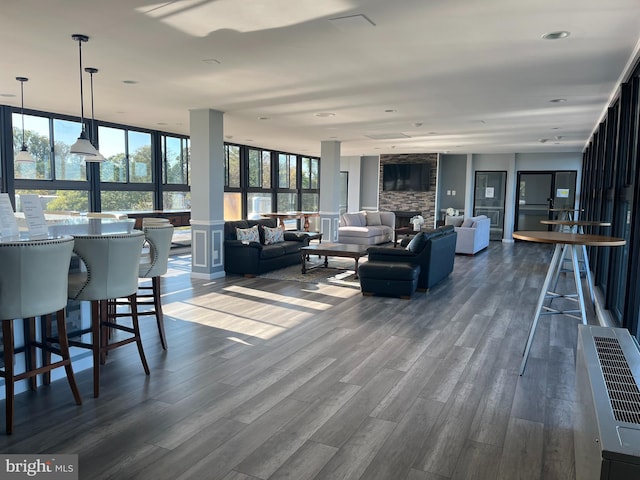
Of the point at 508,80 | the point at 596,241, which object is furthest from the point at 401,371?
the point at 508,80

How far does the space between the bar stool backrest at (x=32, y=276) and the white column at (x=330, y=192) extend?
26.2ft

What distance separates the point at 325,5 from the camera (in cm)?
305

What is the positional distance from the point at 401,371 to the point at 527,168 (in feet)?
37.1

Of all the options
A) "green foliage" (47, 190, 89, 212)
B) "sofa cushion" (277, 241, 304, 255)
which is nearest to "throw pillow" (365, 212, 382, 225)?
"sofa cushion" (277, 241, 304, 255)

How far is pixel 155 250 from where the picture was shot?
3775 millimetres

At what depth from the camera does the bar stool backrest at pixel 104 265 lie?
3016 millimetres

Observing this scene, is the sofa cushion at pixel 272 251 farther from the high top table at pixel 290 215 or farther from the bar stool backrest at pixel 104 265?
the bar stool backrest at pixel 104 265

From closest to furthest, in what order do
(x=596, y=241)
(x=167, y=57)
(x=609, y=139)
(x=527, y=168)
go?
(x=596, y=241), (x=167, y=57), (x=609, y=139), (x=527, y=168)

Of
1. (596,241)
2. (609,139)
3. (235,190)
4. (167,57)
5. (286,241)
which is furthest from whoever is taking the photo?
(235,190)

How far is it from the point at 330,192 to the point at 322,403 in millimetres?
7788

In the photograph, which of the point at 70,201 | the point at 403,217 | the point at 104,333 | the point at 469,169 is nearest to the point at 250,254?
the point at 70,201

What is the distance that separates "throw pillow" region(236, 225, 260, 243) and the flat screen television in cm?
731

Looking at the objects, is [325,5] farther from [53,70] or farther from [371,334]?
[53,70]

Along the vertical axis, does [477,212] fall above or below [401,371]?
above
